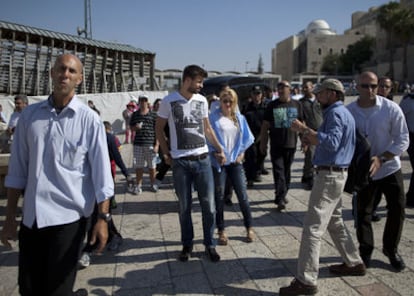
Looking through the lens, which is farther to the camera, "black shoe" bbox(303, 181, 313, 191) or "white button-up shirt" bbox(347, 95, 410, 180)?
"black shoe" bbox(303, 181, 313, 191)

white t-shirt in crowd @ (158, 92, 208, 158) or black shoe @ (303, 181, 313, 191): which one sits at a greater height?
white t-shirt in crowd @ (158, 92, 208, 158)

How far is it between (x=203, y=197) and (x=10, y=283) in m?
2.00

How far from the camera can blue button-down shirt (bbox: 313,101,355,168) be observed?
290cm

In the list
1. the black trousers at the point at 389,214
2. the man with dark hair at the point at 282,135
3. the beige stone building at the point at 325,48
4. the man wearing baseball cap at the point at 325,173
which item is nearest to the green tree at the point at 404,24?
the beige stone building at the point at 325,48

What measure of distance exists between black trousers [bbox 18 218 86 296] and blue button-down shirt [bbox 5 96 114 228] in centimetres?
7

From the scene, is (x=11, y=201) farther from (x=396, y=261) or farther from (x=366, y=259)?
(x=396, y=261)

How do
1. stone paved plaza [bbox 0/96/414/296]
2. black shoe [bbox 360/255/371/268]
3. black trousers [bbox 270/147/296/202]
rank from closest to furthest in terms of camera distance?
1. stone paved plaza [bbox 0/96/414/296]
2. black shoe [bbox 360/255/371/268]
3. black trousers [bbox 270/147/296/202]

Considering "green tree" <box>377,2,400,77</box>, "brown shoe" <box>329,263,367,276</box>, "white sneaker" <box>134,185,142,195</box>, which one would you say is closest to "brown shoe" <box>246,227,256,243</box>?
"brown shoe" <box>329,263,367,276</box>

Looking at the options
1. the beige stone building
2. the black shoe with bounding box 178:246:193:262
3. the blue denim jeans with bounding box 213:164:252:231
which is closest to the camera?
the black shoe with bounding box 178:246:193:262

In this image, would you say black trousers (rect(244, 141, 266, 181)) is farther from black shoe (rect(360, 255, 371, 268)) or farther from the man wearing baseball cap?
the man wearing baseball cap

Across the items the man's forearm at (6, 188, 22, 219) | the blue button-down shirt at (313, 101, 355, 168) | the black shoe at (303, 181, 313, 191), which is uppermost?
the blue button-down shirt at (313, 101, 355, 168)

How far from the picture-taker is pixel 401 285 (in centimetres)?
318

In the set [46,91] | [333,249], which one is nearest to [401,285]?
[333,249]

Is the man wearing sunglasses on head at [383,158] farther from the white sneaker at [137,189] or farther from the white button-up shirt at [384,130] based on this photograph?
the white sneaker at [137,189]
